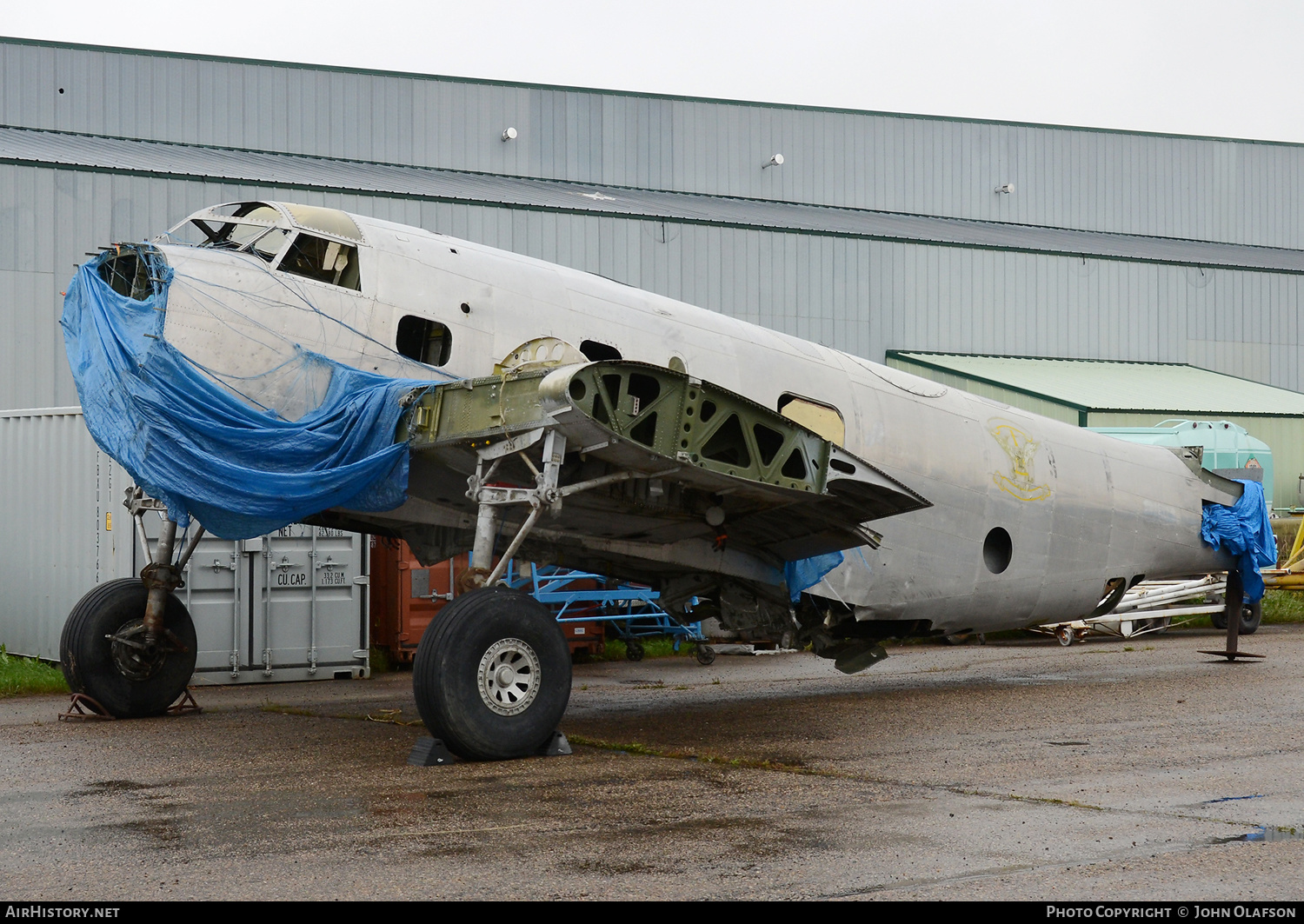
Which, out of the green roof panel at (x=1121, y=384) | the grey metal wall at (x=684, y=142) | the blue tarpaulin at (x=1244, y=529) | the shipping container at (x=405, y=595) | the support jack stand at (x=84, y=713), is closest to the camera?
the support jack stand at (x=84, y=713)

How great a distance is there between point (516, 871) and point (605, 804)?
1.85m

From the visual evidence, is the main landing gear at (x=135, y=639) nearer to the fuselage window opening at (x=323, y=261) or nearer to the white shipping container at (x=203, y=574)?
the fuselage window opening at (x=323, y=261)

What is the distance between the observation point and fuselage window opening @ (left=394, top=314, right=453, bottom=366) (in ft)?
35.1

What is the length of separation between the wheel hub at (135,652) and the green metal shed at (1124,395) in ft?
69.6

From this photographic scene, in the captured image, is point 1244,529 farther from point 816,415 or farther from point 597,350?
point 597,350

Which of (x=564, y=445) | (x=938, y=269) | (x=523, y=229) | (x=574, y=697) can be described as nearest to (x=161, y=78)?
(x=523, y=229)

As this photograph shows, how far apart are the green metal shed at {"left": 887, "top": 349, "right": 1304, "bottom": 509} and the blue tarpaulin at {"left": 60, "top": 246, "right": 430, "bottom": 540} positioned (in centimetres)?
2142

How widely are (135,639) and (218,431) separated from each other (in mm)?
3462

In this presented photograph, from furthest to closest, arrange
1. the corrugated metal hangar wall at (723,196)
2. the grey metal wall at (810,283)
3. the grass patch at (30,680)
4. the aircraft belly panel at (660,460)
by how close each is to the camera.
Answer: the corrugated metal hangar wall at (723,196)
the grey metal wall at (810,283)
the grass patch at (30,680)
the aircraft belly panel at (660,460)

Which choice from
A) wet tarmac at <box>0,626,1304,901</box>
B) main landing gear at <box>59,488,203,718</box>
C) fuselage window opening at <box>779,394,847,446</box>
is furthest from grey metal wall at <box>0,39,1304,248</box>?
fuselage window opening at <box>779,394,847,446</box>

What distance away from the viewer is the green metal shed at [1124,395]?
29.3 meters

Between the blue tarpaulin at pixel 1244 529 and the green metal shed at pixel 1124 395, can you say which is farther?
the green metal shed at pixel 1124 395

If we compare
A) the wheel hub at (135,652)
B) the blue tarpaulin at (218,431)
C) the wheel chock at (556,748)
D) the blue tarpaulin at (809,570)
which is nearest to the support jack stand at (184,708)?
the wheel hub at (135,652)

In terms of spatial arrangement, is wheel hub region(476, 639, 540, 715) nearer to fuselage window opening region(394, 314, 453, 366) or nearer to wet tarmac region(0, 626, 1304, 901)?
wet tarmac region(0, 626, 1304, 901)
